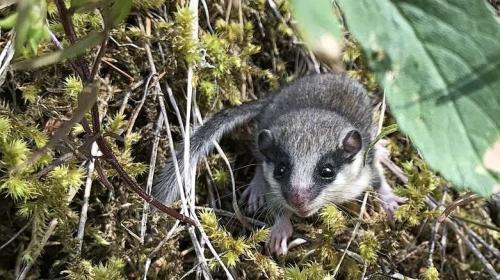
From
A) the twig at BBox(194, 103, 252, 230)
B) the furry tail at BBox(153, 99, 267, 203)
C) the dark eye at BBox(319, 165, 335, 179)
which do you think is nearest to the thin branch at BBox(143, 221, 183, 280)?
the furry tail at BBox(153, 99, 267, 203)

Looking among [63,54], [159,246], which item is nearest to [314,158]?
[159,246]

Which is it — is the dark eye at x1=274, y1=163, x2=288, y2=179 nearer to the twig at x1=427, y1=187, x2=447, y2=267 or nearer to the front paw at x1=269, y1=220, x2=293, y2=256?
the front paw at x1=269, y1=220, x2=293, y2=256

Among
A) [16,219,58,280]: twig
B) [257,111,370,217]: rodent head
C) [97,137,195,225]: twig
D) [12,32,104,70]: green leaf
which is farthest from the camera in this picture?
[257,111,370,217]: rodent head

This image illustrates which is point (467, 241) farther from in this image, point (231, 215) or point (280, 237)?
point (231, 215)

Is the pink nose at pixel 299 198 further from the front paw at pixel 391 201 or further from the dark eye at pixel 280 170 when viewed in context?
the front paw at pixel 391 201

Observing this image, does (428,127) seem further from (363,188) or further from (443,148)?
(363,188)

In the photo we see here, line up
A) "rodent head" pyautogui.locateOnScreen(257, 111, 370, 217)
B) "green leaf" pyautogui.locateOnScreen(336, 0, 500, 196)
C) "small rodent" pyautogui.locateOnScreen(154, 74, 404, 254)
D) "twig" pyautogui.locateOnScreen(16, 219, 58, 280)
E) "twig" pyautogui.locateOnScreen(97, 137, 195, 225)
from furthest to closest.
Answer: "rodent head" pyautogui.locateOnScreen(257, 111, 370, 217) → "small rodent" pyautogui.locateOnScreen(154, 74, 404, 254) → "twig" pyautogui.locateOnScreen(16, 219, 58, 280) → "twig" pyautogui.locateOnScreen(97, 137, 195, 225) → "green leaf" pyautogui.locateOnScreen(336, 0, 500, 196)

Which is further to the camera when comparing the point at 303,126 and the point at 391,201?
the point at 303,126

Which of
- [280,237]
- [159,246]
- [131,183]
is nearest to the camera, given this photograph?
[131,183]

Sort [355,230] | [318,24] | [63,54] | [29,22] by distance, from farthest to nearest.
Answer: [355,230]
[63,54]
[29,22]
[318,24]
